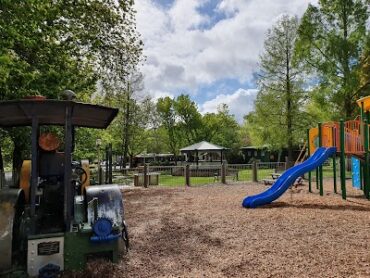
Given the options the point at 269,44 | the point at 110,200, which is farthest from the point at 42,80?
the point at 269,44

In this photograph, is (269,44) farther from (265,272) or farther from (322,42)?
(265,272)

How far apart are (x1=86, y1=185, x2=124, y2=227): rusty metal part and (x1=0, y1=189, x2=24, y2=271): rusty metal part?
95 centimetres

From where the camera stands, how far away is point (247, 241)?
6.27 m

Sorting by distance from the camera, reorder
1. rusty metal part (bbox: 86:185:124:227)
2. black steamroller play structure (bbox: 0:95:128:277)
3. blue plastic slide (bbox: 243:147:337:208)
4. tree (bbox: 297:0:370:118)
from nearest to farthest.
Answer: black steamroller play structure (bbox: 0:95:128:277) → rusty metal part (bbox: 86:185:124:227) → blue plastic slide (bbox: 243:147:337:208) → tree (bbox: 297:0:370:118)

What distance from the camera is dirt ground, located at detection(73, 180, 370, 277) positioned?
15.6 feet

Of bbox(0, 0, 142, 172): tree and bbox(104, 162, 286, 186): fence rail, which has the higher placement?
bbox(0, 0, 142, 172): tree

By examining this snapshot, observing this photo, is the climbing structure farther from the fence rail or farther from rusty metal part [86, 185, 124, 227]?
rusty metal part [86, 185, 124, 227]

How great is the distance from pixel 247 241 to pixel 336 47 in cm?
1947

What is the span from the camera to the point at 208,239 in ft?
21.3

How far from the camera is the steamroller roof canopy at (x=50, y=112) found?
14.2 feet

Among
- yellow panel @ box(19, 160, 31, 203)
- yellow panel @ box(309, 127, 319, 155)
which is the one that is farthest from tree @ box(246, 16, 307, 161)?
yellow panel @ box(19, 160, 31, 203)

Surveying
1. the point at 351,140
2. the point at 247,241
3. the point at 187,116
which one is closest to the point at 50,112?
the point at 247,241

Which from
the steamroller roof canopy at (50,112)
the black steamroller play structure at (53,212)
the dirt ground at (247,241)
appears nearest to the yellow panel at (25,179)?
the black steamroller play structure at (53,212)

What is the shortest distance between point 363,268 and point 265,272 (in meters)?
1.25
